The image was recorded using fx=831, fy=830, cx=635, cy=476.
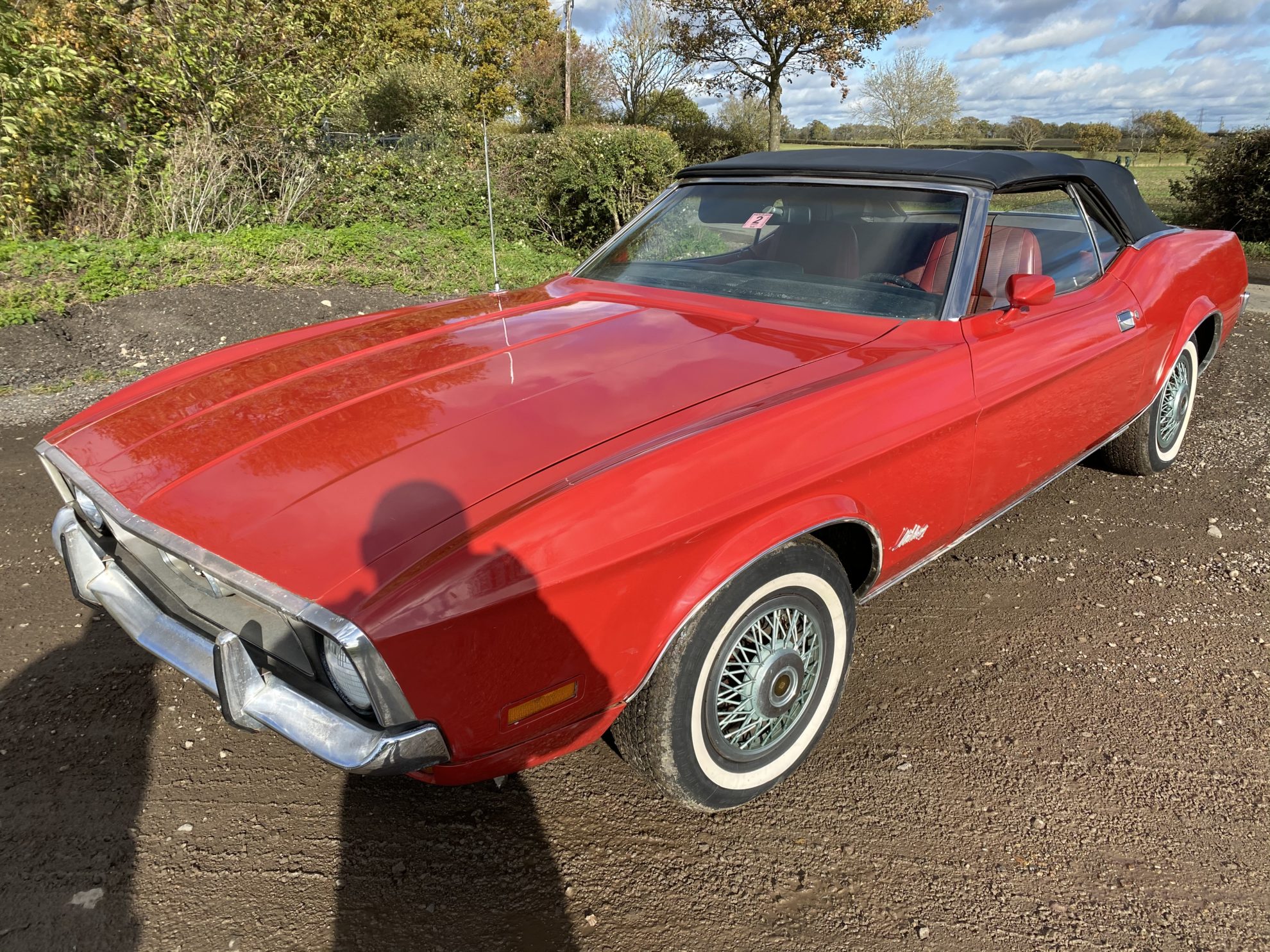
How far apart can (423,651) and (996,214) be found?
96.9 inches

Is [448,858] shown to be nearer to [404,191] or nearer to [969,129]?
[404,191]

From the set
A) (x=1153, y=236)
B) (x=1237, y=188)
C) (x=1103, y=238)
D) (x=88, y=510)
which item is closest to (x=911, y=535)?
(x=1103, y=238)

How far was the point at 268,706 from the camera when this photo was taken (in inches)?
67.7

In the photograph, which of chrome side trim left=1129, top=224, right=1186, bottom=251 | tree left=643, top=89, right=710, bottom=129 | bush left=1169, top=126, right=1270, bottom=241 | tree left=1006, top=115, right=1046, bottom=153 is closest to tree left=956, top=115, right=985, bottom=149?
tree left=1006, top=115, right=1046, bottom=153

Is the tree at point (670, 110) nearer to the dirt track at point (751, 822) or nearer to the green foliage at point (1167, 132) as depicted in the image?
the green foliage at point (1167, 132)

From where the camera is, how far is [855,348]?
2.48 metres

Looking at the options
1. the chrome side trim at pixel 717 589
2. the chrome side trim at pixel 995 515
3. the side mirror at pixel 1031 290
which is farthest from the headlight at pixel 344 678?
the side mirror at pixel 1031 290

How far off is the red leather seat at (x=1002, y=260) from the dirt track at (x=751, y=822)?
1157mm

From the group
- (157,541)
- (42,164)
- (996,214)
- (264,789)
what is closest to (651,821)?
(264,789)

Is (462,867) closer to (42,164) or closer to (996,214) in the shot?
(996,214)

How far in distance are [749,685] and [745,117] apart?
89.5ft

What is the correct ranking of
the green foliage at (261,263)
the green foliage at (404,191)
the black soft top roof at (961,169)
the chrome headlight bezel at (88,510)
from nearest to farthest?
the chrome headlight bezel at (88,510) → the black soft top roof at (961,169) → the green foliage at (261,263) → the green foliage at (404,191)

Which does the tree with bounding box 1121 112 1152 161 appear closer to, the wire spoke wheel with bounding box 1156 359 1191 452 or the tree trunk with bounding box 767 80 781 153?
the tree trunk with bounding box 767 80 781 153

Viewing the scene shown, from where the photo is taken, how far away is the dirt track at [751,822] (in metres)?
1.87
